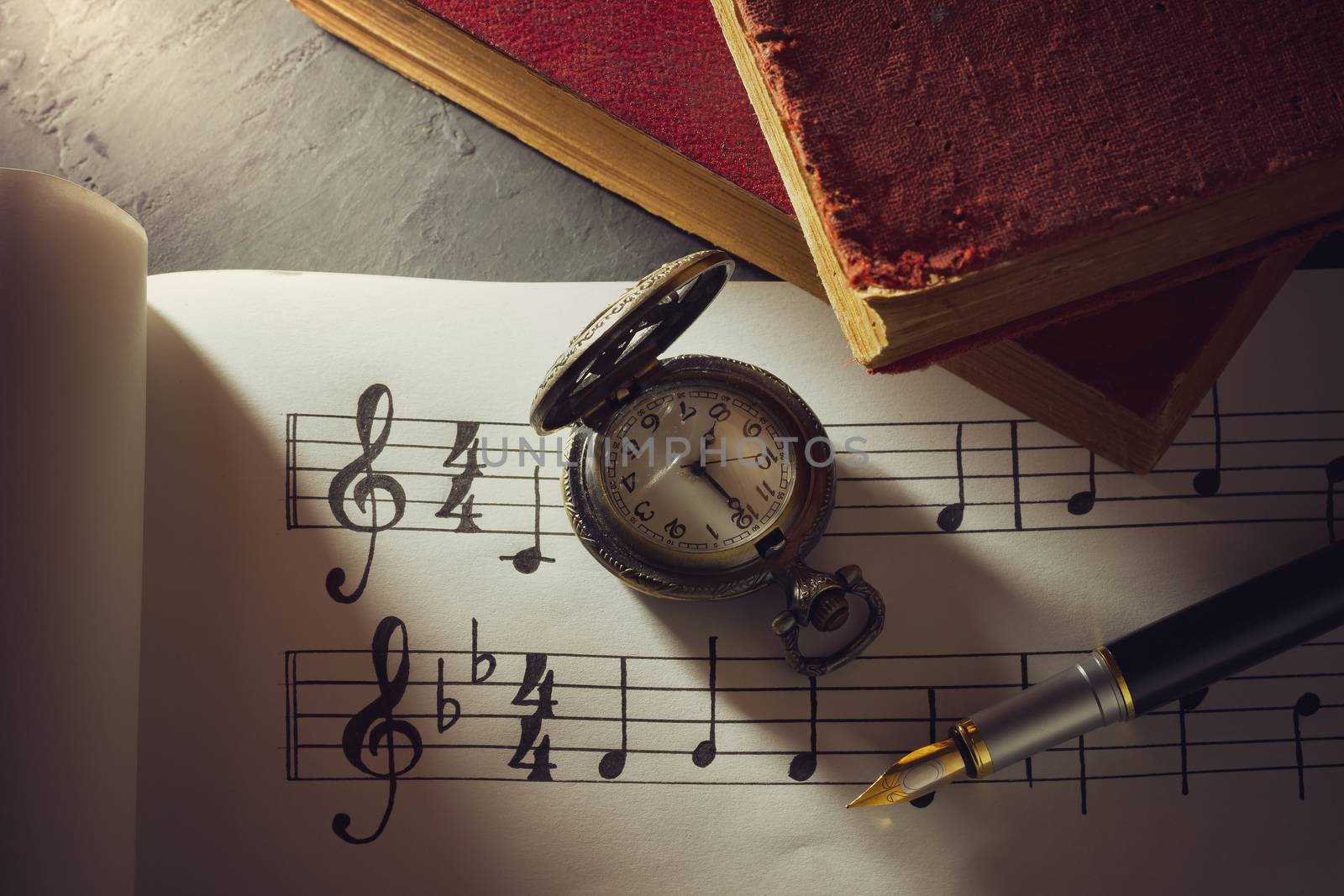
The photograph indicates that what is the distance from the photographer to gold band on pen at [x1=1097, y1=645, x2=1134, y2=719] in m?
0.75

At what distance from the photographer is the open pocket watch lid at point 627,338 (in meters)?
0.62

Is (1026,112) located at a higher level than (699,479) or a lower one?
higher

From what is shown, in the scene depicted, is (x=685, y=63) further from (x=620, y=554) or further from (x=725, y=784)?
(x=725, y=784)

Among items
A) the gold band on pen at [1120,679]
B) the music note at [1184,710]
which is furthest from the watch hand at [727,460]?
the music note at [1184,710]

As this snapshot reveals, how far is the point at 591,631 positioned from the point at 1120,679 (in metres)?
0.47

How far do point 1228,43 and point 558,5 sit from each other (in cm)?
55

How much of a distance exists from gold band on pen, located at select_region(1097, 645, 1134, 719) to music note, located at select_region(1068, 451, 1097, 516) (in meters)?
0.14

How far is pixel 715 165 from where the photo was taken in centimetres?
78

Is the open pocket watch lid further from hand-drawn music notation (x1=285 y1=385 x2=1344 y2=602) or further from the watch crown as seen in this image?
the watch crown

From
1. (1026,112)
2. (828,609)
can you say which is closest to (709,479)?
(828,609)

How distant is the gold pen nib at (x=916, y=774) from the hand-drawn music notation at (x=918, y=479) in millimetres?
196

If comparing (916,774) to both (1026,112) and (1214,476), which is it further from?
(1026,112)

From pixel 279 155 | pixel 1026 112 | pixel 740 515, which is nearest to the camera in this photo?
pixel 1026 112

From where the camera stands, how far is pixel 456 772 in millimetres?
789
